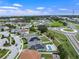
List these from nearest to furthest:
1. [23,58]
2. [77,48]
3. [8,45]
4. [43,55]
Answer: [23,58], [43,55], [77,48], [8,45]

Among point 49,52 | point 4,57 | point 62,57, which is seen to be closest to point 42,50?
point 49,52

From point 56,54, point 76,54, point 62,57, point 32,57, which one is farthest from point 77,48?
point 32,57

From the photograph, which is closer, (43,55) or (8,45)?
(43,55)

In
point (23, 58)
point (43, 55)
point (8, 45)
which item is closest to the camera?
point (23, 58)

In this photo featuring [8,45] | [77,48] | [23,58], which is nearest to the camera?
[23,58]

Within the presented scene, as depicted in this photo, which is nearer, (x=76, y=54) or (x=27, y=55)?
(x=27, y=55)

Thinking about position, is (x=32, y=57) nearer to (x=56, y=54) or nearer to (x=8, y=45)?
(x=56, y=54)

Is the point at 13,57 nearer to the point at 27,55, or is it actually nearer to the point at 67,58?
the point at 27,55

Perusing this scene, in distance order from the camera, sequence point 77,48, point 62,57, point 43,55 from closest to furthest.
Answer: point 62,57 < point 43,55 < point 77,48
